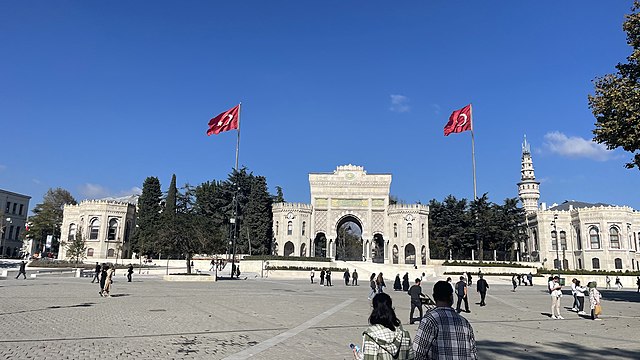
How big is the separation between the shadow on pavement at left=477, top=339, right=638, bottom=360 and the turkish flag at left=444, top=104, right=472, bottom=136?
139 feet

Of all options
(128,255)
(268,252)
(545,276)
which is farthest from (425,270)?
(128,255)

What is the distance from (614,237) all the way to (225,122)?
56619 millimetres

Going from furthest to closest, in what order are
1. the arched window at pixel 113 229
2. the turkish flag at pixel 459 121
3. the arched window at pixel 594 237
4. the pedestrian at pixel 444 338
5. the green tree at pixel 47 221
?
the green tree at pixel 47 221 → the arched window at pixel 113 229 → the arched window at pixel 594 237 → the turkish flag at pixel 459 121 → the pedestrian at pixel 444 338

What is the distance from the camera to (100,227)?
67.6m

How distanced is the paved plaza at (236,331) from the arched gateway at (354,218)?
156 feet

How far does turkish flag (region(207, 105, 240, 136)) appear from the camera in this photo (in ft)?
136

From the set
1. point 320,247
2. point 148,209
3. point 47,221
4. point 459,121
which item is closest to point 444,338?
point 459,121

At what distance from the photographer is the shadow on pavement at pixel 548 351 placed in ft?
29.8

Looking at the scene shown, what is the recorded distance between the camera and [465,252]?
2621 inches

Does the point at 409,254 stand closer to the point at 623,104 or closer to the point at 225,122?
the point at 225,122

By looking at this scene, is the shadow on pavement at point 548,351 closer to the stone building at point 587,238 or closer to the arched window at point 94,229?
the stone building at point 587,238

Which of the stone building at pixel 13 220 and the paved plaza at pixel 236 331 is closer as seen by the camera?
the paved plaza at pixel 236 331

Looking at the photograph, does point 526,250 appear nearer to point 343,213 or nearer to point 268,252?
point 343,213

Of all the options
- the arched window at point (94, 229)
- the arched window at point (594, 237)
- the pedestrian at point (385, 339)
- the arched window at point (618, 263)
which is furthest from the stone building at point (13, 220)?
the arched window at point (618, 263)
